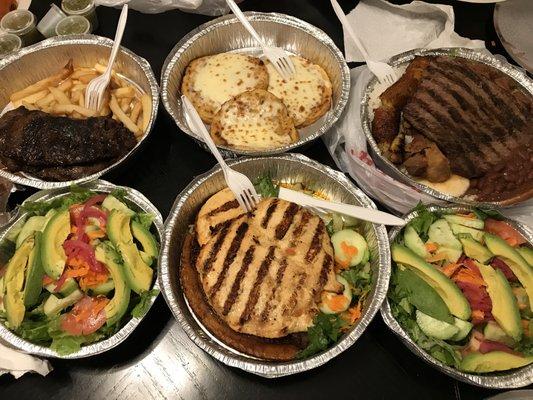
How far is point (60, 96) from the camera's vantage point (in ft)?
9.30

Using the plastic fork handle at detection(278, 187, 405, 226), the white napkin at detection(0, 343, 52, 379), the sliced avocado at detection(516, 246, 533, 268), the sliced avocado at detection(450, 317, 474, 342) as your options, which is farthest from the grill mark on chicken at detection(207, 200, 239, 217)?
the sliced avocado at detection(516, 246, 533, 268)

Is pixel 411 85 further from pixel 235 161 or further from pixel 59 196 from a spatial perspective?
pixel 59 196

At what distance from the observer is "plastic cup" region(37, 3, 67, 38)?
3324 mm

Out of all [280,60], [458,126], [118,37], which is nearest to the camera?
[458,126]

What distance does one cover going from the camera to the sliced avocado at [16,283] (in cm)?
208

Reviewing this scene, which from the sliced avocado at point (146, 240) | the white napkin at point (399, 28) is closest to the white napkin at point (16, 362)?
the sliced avocado at point (146, 240)

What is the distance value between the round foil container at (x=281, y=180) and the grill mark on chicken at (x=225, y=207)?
0.56 ft

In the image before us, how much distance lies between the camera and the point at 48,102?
2.84 m

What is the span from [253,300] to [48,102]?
1882 mm

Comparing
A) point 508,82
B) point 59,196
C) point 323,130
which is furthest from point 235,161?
point 508,82

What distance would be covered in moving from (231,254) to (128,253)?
1.64 feet

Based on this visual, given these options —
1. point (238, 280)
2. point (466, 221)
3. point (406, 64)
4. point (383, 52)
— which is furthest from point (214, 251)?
point (383, 52)

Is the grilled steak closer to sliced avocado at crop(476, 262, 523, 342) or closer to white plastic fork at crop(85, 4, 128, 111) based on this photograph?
sliced avocado at crop(476, 262, 523, 342)

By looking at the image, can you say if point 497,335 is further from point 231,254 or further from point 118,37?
point 118,37
